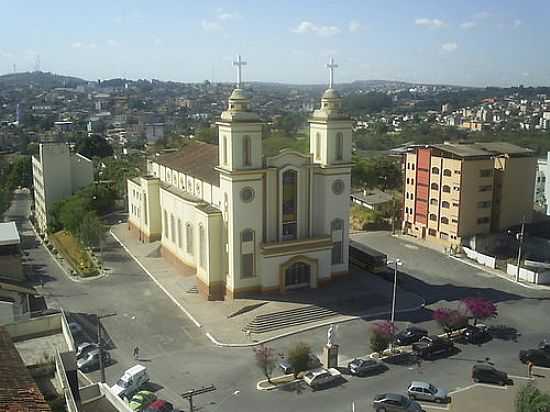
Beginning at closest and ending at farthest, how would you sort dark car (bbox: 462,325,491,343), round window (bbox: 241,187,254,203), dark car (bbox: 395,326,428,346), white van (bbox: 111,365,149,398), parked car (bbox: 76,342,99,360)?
white van (bbox: 111,365,149,398) < parked car (bbox: 76,342,99,360) < dark car (bbox: 395,326,428,346) < dark car (bbox: 462,325,491,343) < round window (bbox: 241,187,254,203)

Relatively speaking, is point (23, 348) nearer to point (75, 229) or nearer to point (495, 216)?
point (75, 229)

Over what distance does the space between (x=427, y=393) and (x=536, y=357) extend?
6.44m

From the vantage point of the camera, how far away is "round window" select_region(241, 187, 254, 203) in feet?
105

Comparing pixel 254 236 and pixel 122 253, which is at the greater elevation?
pixel 254 236

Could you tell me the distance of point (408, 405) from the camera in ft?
71.1

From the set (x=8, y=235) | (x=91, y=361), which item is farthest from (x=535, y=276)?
(x=8, y=235)

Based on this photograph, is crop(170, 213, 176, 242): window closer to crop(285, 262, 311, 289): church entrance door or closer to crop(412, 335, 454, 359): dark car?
crop(285, 262, 311, 289): church entrance door

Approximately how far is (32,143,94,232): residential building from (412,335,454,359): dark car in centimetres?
3992

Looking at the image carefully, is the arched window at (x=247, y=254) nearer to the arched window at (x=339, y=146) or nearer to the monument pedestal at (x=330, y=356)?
the arched window at (x=339, y=146)

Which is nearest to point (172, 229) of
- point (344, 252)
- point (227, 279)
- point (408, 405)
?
point (227, 279)

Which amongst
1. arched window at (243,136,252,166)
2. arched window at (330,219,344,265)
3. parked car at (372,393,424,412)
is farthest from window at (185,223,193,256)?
parked car at (372,393,424,412)

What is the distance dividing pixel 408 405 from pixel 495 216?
2812 cm

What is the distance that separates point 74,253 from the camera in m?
44.1

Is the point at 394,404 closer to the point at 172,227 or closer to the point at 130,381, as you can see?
the point at 130,381
